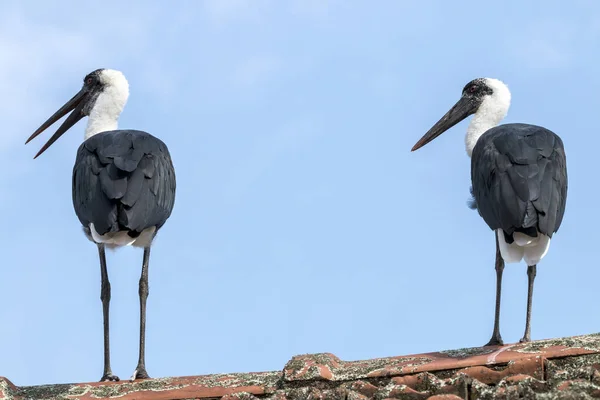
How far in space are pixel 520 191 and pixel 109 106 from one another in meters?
4.50

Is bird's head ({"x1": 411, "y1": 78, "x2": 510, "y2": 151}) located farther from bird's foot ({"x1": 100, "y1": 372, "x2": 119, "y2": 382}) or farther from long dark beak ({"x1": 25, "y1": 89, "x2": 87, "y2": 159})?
bird's foot ({"x1": 100, "y1": 372, "x2": 119, "y2": 382})

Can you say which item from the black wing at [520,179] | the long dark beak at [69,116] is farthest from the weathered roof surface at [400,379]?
the long dark beak at [69,116]

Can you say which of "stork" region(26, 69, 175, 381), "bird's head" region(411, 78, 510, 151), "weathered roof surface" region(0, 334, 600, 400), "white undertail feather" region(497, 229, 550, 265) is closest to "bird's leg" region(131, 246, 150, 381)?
"stork" region(26, 69, 175, 381)

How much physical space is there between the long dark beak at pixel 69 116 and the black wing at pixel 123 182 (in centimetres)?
266

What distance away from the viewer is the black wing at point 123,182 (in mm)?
8727

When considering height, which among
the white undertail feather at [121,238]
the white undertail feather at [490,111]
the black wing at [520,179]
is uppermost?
the white undertail feather at [490,111]

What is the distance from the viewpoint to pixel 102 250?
30.8 feet

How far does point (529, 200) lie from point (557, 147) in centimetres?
92

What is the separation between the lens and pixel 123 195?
876 centimetres

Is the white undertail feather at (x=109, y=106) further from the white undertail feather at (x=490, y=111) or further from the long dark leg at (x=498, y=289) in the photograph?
the long dark leg at (x=498, y=289)

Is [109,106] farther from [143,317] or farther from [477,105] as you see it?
[477,105]

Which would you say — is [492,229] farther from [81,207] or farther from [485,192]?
[81,207]

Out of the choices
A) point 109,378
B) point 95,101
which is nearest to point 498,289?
point 109,378

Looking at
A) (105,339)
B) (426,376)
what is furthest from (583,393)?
(105,339)
